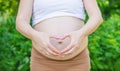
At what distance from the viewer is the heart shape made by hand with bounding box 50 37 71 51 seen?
282 centimetres

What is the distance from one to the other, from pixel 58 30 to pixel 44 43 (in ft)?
0.63

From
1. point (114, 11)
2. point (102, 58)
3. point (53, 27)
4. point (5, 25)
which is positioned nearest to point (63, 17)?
point (53, 27)

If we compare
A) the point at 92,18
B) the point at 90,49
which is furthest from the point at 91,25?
the point at 90,49

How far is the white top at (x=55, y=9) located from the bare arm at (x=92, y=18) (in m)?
0.07

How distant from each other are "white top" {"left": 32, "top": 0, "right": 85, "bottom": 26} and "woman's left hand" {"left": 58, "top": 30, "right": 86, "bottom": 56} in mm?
212

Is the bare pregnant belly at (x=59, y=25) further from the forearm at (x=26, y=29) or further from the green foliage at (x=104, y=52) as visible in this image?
the green foliage at (x=104, y=52)

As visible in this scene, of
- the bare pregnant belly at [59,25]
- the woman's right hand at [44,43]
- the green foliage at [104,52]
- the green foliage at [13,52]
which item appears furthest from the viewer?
the green foliage at [104,52]

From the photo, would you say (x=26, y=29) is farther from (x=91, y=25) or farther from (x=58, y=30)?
(x=91, y=25)

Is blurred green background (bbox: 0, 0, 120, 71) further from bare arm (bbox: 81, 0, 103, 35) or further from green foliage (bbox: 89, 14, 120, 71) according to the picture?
bare arm (bbox: 81, 0, 103, 35)

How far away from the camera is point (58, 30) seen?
2.90 meters

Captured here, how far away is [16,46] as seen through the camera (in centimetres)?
499

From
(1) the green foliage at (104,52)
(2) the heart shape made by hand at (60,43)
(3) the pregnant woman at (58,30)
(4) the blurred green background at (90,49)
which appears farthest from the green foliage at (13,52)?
(2) the heart shape made by hand at (60,43)

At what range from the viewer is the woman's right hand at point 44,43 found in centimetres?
275

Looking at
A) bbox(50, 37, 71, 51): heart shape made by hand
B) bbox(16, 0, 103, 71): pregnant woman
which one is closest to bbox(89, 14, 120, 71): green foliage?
bbox(16, 0, 103, 71): pregnant woman
